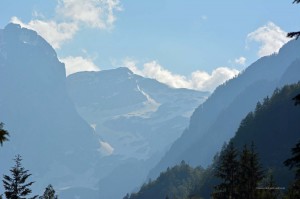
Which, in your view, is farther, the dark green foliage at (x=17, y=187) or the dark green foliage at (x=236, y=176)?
the dark green foliage at (x=236, y=176)

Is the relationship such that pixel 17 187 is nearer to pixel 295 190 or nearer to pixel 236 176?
pixel 236 176

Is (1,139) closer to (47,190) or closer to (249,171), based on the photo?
(249,171)

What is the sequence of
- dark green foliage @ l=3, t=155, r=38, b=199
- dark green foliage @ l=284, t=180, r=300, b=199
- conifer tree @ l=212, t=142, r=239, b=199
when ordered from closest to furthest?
dark green foliage @ l=284, t=180, r=300, b=199 < dark green foliage @ l=3, t=155, r=38, b=199 < conifer tree @ l=212, t=142, r=239, b=199

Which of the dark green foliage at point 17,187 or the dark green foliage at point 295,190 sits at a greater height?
the dark green foliage at point 17,187

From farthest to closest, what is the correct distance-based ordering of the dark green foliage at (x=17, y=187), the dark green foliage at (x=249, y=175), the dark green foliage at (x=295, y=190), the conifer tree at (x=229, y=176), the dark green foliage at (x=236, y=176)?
the dark green foliage at (x=249, y=175) → the dark green foliage at (x=236, y=176) → the conifer tree at (x=229, y=176) → the dark green foliage at (x=17, y=187) → the dark green foliage at (x=295, y=190)

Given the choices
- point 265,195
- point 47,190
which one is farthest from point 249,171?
point 47,190

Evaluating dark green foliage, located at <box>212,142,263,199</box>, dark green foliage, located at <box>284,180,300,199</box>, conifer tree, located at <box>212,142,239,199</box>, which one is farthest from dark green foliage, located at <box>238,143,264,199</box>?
dark green foliage, located at <box>284,180,300,199</box>

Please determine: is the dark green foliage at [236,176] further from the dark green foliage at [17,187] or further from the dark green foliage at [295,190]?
the dark green foliage at [17,187]

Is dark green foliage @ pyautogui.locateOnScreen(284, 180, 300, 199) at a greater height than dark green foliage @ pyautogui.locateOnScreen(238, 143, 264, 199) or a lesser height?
lesser

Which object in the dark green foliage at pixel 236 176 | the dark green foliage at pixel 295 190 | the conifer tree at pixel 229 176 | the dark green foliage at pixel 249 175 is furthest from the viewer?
the dark green foliage at pixel 249 175

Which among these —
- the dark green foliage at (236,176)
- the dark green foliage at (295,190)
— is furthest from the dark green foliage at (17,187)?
the dark green foliage at (295,190)

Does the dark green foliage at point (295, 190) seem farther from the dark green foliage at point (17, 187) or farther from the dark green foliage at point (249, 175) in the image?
the dark green foliage at point (17, 187)

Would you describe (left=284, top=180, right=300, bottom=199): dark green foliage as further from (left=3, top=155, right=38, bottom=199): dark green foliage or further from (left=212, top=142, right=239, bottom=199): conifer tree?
(left=3, top=155, right=38, bottom=199): dark green foliage

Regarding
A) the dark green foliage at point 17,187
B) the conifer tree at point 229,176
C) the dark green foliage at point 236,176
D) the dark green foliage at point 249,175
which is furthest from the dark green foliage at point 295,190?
the dark green foliage at point 17,187
